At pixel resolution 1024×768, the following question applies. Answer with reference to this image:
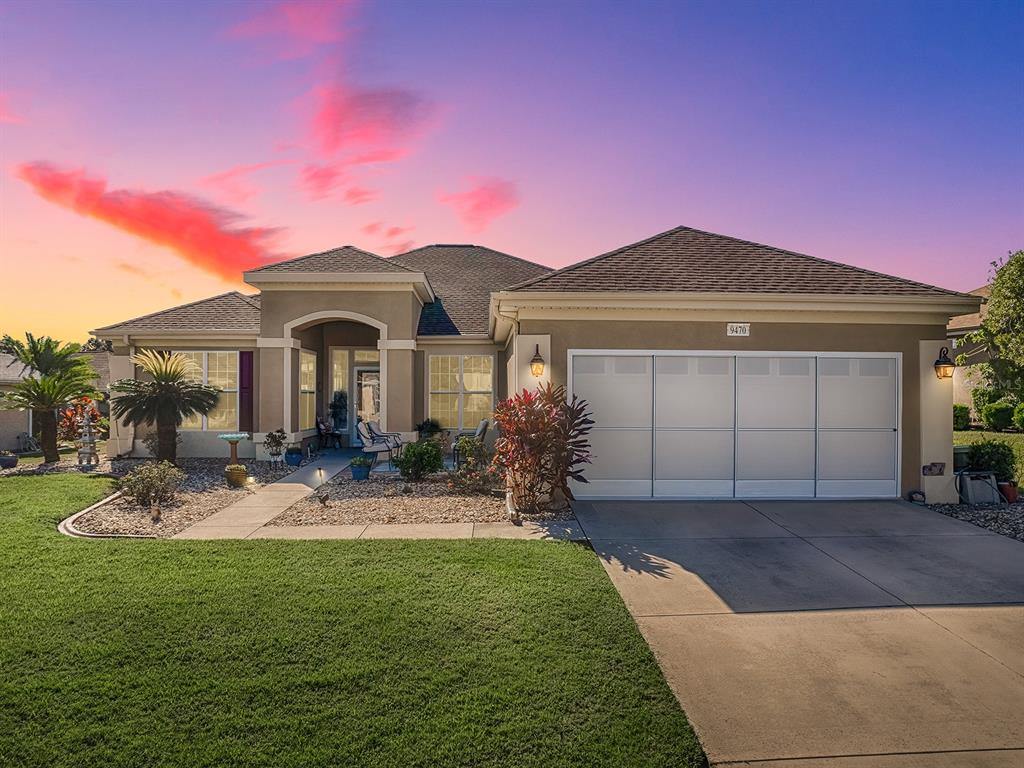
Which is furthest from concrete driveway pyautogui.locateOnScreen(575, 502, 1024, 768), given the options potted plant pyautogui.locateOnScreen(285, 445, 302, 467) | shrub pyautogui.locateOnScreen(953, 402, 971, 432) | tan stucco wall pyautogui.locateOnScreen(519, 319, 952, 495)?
shrub pyautogui.locateOnScreen(953, 402, 971, 432)

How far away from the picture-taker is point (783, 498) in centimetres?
906

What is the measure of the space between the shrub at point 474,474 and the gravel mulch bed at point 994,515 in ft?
24.3

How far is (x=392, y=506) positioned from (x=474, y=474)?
176 cm

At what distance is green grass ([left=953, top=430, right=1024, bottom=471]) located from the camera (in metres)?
13.0

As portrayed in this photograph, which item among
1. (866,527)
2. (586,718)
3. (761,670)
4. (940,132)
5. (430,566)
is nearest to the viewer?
(586,718)

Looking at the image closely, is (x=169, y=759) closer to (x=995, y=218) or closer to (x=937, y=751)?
(x=937, y=751)

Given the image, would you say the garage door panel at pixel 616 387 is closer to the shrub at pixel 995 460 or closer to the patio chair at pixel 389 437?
the patio chair at pixel 389 437

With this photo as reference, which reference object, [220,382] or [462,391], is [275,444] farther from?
[462,391]

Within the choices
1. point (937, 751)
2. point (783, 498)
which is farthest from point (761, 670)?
point (783, 498)

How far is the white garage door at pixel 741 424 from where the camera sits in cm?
895

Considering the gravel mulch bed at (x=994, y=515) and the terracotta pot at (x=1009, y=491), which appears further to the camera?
the terracotta pot at (x=1009, y=491)

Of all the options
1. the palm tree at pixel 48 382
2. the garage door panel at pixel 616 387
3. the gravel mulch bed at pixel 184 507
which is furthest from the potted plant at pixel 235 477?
the garage door panel at pixel 616 387

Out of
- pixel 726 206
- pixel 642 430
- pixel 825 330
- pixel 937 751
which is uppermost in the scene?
pixel 726 206

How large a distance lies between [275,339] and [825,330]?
1214cm
